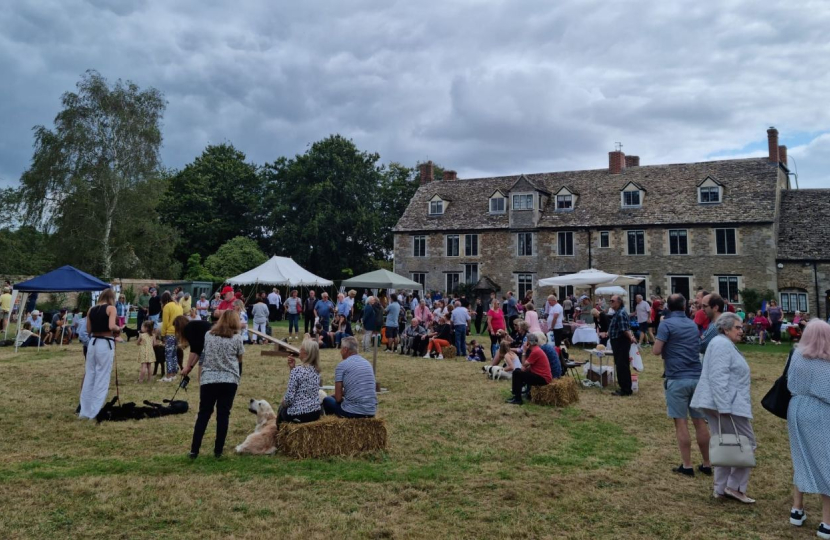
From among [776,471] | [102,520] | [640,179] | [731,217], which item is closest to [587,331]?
[776,471]

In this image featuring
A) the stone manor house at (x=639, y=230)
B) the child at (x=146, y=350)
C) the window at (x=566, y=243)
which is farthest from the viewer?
the window at (x=566, y=243)

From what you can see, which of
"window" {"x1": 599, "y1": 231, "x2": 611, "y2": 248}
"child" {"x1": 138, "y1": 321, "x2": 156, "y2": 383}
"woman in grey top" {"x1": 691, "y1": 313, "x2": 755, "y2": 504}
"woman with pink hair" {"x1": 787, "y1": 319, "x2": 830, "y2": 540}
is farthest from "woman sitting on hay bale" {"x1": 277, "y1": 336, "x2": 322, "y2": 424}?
"window" {"x1": 599, "y1": 231, "x2": 611, "y2": 248}

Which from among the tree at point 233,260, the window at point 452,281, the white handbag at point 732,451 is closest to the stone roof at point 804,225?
the window at point 452,281

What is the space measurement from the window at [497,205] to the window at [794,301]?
16.4 metres

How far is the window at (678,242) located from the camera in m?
30.9

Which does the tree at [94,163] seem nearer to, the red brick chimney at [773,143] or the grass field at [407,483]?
the grass field at [407,483]

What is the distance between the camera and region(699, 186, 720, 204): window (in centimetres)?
3103

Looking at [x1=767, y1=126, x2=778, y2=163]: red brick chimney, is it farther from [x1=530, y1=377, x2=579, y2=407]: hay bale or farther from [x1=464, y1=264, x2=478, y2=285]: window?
[x1=530, y1=377, x2=579, y2=407]: hay bale

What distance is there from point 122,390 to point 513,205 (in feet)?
92.9

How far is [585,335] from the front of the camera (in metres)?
16.4

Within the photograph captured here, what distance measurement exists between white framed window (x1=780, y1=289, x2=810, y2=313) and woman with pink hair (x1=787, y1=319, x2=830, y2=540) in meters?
28.6

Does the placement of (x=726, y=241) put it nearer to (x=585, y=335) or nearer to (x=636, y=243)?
(x=636, y=243)

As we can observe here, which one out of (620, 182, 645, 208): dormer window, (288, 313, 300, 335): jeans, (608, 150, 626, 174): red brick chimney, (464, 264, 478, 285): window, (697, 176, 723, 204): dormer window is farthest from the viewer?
(464, 264, 478, 285): window

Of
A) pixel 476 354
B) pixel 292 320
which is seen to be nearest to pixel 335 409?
pixel 476 354
